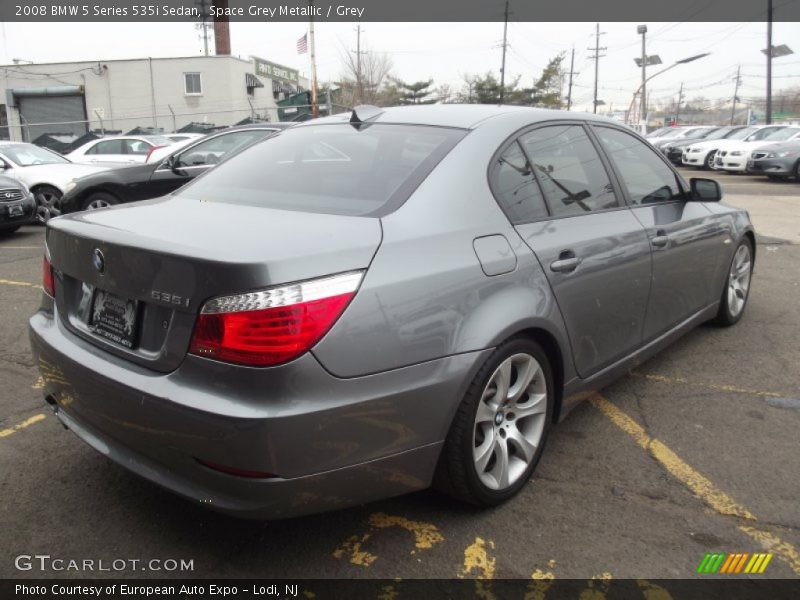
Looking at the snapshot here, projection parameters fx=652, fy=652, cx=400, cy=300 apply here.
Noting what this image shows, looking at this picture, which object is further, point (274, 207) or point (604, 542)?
point (274, 207)

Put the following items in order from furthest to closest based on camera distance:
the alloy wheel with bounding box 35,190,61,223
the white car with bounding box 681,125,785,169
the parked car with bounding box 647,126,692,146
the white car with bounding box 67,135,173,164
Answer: the parked car with bounding box 647,126,692,146 → the white car with bounding box 681,125,785,169 → the white car with bounding box 67,135,173,164 → the alloy wheel with bounding box 35,190,61,223

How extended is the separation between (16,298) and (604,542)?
5544mm

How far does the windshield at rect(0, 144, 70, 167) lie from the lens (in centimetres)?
1116

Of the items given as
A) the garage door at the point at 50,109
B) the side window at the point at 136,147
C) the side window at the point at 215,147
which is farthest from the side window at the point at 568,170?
the garage door at the point at 50,109

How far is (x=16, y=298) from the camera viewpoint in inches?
233

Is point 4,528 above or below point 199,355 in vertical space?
below

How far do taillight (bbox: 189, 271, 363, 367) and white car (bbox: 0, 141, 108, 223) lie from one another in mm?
9717

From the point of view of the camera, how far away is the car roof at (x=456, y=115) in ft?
9.82

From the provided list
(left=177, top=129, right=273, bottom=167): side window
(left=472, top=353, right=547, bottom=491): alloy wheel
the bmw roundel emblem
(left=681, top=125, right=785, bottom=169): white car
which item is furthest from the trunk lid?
(left=681, top=125, right=785, bottom=169): white car

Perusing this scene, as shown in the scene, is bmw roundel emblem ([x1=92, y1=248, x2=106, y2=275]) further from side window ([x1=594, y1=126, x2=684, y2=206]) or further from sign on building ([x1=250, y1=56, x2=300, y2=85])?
sign on building ([x1=250, y1=56, x2=300, y2=85])

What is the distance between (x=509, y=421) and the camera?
2.67m

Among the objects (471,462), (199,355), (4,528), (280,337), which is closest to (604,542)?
(471,462)

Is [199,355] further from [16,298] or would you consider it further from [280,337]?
[16,298]

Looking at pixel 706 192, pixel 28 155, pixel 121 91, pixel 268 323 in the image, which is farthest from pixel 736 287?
pixel 121 91
